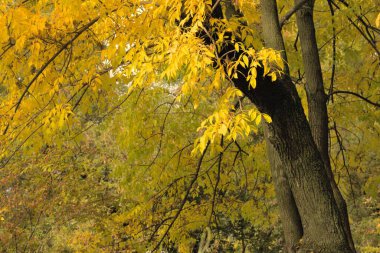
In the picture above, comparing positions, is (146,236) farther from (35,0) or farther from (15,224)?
(35,0)

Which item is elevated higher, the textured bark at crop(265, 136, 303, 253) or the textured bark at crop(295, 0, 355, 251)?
the textured bark at crop(295, 0, 355, 251)

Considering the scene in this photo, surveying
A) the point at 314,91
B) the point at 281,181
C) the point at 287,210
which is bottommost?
the point at 287,210

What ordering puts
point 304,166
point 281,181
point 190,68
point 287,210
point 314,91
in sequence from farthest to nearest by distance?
point 314,91, point 281,181, point 287,210, point 304,166, point 190,68

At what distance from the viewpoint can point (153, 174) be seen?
6504mm

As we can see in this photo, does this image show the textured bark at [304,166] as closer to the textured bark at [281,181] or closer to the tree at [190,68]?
the tree at [190,68]

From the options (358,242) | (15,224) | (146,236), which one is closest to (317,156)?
(146,236)

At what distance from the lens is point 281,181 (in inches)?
192

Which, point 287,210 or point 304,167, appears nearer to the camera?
point 304,167

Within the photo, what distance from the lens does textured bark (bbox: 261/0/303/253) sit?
14.1 feet

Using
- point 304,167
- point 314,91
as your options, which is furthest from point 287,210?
point 314,91

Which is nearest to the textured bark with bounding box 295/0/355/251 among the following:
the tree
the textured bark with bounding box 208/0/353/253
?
the tree

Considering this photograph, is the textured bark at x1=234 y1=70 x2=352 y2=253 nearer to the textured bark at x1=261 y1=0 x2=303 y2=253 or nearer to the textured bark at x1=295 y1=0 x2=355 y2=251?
the textured bark at x1=261 y1=0 x2=303 y2=253

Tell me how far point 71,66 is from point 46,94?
361mm

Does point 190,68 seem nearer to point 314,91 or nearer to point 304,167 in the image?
point 304,167
